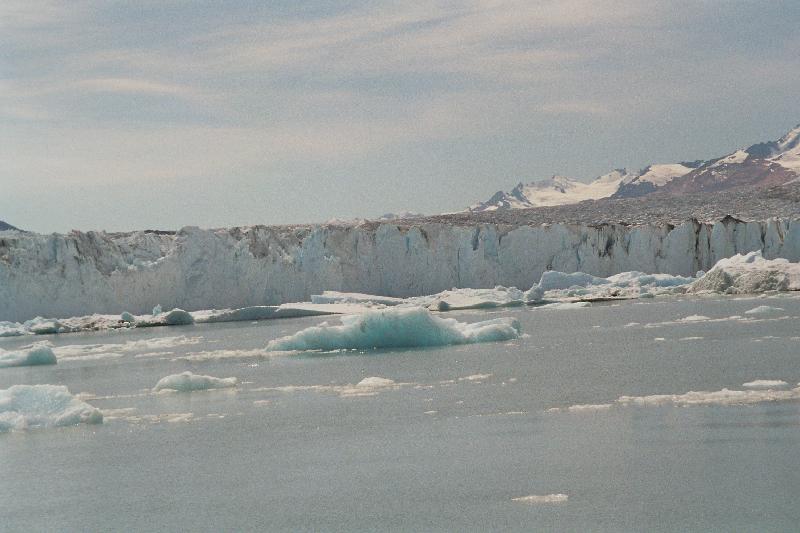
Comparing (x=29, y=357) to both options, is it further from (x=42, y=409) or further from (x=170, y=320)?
(x=170, y=320)

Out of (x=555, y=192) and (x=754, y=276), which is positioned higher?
(x=555, y=192)

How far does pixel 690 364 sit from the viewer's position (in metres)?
11.3

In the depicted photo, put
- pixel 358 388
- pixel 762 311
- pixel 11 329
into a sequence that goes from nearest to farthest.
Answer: pixel 358 388 < pixel 762 311 < pixel 11 329

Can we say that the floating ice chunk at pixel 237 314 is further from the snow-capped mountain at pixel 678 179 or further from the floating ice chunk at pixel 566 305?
the snow-capped mountain at pixel 678 179

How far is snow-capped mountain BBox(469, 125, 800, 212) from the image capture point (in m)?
108

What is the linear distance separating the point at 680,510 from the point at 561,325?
13.8 meters

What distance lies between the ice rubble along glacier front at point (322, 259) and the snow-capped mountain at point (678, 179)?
71748mm

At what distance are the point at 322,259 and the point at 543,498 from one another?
84.5ft

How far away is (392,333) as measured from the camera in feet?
52.8

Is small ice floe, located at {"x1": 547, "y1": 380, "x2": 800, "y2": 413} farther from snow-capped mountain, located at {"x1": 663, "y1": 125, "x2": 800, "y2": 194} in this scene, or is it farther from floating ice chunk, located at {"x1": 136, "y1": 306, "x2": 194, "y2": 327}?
snow-capped mountain, located at {"x1": 663, "y1": 125, "x2": 800, "y2": 194}

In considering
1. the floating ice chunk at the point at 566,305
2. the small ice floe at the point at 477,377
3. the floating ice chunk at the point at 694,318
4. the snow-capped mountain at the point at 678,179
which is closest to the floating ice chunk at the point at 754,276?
the floating ice chunk at the point at 566,305

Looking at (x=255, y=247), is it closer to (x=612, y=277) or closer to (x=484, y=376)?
(x=612, y=277)

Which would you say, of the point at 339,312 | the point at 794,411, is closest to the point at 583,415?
the point at 794,411

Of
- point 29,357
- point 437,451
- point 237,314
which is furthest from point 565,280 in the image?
point 437,451
